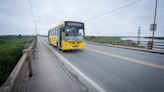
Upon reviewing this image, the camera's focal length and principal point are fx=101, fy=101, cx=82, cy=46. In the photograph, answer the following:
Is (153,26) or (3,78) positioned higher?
(153,26)

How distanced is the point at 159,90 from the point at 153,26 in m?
12.8

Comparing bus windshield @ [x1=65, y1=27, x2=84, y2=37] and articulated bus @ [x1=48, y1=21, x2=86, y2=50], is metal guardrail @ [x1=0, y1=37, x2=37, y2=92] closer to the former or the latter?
articulated bus @ [x1=48, y1=21, x2=86, y2=50]

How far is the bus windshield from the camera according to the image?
37.5 ft

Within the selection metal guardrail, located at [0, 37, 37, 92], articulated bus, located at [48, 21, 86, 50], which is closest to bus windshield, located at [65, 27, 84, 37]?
articulated bus, located at [48, 21, 86, 50]

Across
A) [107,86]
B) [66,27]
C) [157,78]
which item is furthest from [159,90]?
[66,27]

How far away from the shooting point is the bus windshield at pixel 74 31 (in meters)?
11.4

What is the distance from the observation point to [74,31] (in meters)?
11.8

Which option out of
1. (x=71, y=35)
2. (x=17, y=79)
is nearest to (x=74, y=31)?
(x=71, y=35)

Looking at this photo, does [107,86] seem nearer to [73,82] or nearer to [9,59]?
[73,82]

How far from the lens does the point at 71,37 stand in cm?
1152

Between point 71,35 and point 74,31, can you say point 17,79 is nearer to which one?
point 71,35

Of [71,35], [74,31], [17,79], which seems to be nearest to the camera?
[17,79]

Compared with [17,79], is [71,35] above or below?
above

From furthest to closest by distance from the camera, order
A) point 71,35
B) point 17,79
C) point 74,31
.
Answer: point 74,31 → point 71,35 → point 17,79
